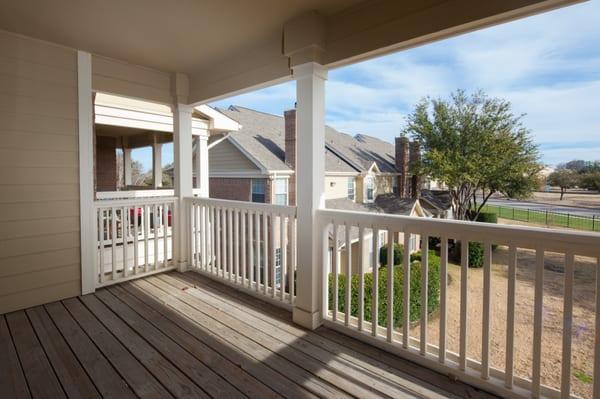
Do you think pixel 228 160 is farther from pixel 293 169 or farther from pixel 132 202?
pixel 132 202

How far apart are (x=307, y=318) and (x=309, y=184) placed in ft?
3.79

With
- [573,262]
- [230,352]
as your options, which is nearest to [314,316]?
[230,352]

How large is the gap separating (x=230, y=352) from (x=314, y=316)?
2.48 ft

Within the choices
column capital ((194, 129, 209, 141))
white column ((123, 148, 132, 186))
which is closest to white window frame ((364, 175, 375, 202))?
column capital ((194, 129, 209, 141))

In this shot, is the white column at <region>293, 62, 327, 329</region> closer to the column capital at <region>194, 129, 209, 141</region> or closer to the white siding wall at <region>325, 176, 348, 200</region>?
the column capital at <region>194, 129, 209, 141</region>

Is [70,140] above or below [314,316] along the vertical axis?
above

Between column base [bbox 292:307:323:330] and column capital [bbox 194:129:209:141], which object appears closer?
column base [bbox 292:307:323:330]

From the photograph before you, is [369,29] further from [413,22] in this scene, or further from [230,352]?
[230,352]

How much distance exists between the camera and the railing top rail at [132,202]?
351cm

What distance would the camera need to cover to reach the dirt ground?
7.22 ft

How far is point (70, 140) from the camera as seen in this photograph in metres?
3.24

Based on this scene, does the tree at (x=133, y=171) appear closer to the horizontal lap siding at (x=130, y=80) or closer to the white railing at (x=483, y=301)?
the horizontal lap siding at (x=130, y=80)

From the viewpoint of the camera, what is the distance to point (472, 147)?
11.2m

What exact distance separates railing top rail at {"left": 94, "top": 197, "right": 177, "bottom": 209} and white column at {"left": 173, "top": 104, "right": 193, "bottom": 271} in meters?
0.19
